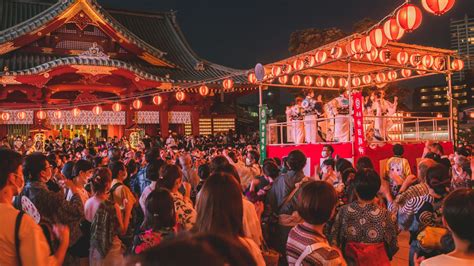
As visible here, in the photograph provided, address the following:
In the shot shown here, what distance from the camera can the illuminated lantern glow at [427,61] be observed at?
13091mm

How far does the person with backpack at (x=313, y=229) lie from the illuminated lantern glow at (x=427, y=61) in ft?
38.6

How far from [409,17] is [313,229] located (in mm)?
7977

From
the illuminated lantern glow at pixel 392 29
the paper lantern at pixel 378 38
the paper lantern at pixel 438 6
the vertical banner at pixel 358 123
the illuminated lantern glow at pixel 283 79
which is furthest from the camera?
the illuminated lantern glow at pixel 283 79

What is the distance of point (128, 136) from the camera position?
2017 centimetres

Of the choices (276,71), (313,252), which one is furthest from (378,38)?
(313,252)

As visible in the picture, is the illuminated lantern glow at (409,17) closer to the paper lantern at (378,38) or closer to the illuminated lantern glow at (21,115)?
the paper lantern at (378,38)

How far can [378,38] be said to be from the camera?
1030cm

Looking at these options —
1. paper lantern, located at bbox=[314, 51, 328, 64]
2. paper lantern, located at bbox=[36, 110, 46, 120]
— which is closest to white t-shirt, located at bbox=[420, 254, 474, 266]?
paper lantern, located at bbox=[314, 51, 328, 64]

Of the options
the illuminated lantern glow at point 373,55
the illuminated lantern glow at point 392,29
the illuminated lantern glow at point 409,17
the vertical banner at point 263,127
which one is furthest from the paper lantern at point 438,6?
the vertical banner at point 263,127

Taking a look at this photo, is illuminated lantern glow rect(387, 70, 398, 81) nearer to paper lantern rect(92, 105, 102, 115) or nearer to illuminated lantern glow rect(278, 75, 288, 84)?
illuminated lantern glow rect(278, 75, 288, 84)

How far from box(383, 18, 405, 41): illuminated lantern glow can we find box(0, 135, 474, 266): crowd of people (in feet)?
16.5

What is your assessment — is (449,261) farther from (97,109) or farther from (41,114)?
(41,114)

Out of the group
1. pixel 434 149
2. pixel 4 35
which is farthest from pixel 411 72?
pixel 4 35

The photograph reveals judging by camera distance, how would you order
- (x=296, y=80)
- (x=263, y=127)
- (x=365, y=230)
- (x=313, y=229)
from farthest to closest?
1. (x=296, y=80)
2. (x=263, y=127)
3. (x=365, y=230)
4. (x=313, y=229)
